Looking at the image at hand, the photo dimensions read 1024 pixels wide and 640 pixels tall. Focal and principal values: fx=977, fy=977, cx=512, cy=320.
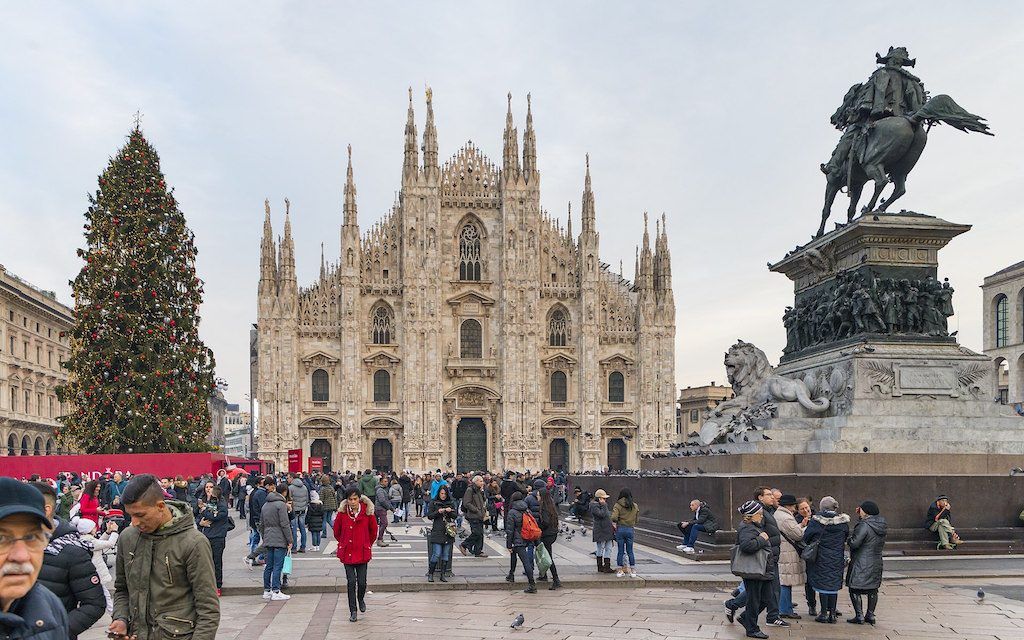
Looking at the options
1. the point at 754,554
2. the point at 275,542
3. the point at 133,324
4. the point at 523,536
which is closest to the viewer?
the point at 754,554

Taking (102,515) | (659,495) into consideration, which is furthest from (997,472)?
(102,515)

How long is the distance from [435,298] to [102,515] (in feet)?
122

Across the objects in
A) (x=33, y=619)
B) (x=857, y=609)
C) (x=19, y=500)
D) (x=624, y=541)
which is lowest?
(x=857, y=609)

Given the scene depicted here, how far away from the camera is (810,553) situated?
9.70 meters

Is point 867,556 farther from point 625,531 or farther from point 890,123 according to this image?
point 890,123

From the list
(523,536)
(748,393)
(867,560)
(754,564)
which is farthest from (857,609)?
(748,393)

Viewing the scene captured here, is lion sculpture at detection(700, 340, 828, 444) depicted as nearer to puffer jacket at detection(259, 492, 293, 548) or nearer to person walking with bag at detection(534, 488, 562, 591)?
person walking with bag at detection(534, 488, 562, 591)

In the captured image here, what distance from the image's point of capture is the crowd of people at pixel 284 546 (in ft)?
9.75

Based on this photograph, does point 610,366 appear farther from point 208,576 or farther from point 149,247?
point 208,576

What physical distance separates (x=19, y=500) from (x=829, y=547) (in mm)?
8369

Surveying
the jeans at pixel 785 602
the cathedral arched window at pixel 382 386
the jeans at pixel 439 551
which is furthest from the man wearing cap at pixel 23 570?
the cathedral arched window at pixel 382 386

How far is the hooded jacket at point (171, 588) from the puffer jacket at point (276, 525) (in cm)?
728

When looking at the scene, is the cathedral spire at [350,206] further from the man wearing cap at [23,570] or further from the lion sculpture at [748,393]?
the man wearing cap at [23,570]

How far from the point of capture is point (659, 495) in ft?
56.1
